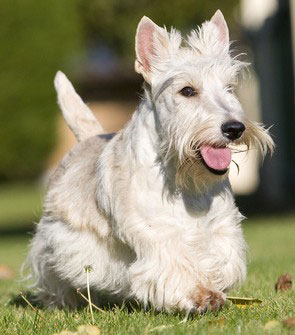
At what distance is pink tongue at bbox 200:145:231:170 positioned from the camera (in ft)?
15.7

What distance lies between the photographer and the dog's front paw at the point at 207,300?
473 cm

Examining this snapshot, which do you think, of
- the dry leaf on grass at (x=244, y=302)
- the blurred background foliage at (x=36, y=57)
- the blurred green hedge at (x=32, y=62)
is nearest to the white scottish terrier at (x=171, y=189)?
the dry leaf on grass at (x=244, y=302)

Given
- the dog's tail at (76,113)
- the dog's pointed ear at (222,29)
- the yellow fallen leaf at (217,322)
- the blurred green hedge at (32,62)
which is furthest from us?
the blurred green hedge at (32,62)

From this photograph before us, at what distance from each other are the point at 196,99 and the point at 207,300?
106 centimetres

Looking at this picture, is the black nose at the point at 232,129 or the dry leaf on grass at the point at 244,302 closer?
the black nose at the point at 232,129

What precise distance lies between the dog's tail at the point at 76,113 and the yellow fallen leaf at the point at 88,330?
2401 millimetres

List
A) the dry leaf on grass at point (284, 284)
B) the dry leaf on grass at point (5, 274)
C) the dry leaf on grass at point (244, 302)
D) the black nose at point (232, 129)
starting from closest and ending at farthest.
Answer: the black nose at point (232, 129) → the dry leaf on grass at point (244, 302) → the dry leaf on grass at point (284, 284) → the dry leaf on grass at point (5, 274)

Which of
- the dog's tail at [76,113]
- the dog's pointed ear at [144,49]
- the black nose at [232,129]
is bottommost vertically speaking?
the dog's tail at [76,113]

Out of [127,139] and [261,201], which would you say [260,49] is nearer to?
[261,201]

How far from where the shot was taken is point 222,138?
473cm

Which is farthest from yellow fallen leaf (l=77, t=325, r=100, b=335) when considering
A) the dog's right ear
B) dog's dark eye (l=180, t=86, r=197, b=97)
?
the dog's right ear

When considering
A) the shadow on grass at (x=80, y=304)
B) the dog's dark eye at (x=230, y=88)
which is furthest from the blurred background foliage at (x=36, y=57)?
the dog's dark eye at (x=230, y=88)

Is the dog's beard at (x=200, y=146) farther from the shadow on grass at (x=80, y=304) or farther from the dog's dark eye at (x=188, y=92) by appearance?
the shadow on grass at (x=80, y=304)

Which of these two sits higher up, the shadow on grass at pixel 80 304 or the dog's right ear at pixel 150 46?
the dog's right ear at pixel 150 46
